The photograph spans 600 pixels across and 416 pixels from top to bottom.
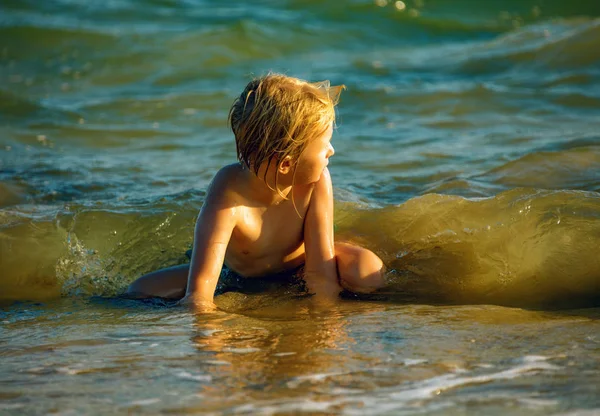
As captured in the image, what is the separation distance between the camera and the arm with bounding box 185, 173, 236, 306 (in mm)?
Answer: 3529

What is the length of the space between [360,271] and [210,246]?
704 millimetres

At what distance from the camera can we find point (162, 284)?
12.9 ft

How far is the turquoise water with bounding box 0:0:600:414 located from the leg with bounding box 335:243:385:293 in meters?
0.11

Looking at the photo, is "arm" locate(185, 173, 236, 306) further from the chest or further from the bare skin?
the chest

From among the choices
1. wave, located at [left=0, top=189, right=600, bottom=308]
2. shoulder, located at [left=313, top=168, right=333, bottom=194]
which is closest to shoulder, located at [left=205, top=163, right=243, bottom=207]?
shoulder, located at [left=313, top=168, right=333, bottom=194]

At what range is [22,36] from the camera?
11953mm

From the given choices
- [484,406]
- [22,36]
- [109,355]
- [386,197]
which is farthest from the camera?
[22,36]

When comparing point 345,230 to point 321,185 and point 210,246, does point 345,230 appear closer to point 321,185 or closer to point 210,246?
point 321,185

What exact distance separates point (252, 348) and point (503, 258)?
62.8 inches

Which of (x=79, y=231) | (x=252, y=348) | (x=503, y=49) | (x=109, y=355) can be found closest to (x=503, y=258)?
(x=252, y=348)

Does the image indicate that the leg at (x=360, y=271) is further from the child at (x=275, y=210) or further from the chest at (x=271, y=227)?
the chest at (x=271, y=227)

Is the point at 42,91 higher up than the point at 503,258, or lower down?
higher up

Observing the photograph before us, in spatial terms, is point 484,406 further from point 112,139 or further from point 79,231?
point 112,139

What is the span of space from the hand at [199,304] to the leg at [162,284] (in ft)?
1.19
